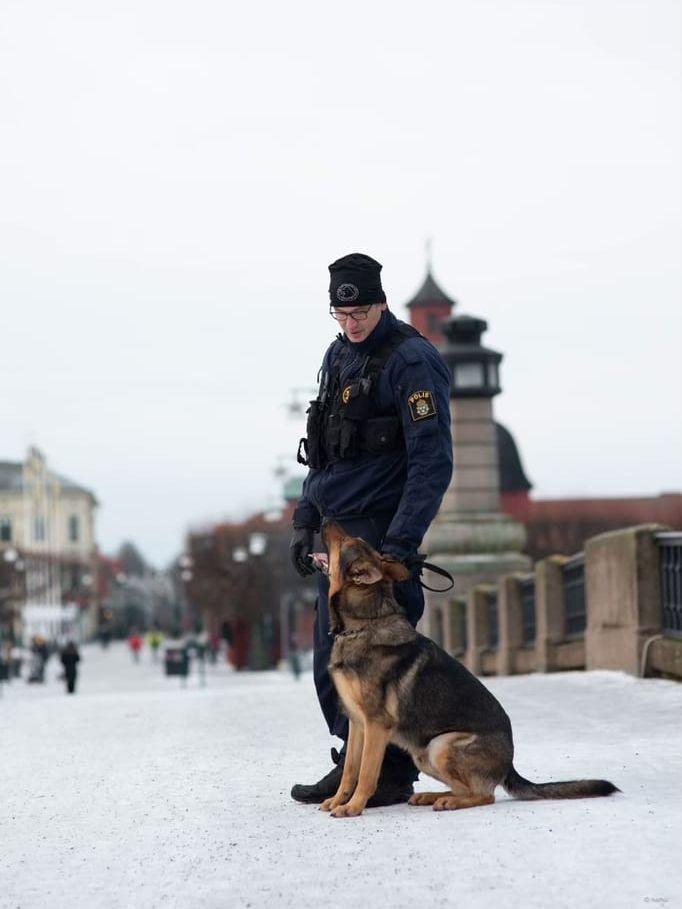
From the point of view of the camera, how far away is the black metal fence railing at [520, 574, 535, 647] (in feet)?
64.0

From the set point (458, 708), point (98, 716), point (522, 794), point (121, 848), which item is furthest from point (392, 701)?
point (98, 716)

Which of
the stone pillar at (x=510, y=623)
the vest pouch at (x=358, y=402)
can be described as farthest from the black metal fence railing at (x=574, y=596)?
the vest pouch at (x=358, y=402)

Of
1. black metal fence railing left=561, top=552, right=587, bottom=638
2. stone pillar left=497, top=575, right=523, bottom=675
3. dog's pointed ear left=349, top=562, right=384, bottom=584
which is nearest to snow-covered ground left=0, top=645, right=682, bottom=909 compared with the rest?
dog's pointed ear left=349, top=562, right=384, bottom=584

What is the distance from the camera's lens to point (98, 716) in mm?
13250

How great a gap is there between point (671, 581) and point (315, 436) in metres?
6.10

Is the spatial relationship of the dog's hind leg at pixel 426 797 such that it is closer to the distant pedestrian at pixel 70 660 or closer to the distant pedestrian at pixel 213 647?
the distant pedestrian at pixel 70 660

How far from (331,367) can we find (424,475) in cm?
80

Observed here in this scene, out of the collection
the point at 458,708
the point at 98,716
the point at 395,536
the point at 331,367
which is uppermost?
the point at 331,367

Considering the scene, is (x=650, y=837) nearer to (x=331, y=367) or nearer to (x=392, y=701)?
(x=392, y=701)

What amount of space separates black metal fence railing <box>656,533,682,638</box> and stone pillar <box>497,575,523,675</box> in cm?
723

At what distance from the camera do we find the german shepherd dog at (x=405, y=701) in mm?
6195

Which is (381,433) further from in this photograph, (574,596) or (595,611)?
(574,596)

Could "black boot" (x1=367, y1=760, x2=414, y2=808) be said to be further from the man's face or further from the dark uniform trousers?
the man's face

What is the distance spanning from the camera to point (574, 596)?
16.5 metres
